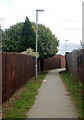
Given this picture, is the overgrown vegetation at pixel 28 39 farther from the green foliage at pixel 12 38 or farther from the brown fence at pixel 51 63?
the brown fence at pixel 51 63

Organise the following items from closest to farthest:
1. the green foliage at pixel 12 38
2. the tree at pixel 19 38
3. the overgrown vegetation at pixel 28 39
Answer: the tree at pixel 19 38 → the overgrown vegetation at pixel 28 39 → the green foliage at pixel 12 38

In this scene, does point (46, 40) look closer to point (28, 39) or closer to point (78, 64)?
point (28, 39)

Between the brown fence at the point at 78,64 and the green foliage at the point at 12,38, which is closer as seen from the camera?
the brown fence at the point at 78,64

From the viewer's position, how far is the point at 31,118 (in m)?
6.57

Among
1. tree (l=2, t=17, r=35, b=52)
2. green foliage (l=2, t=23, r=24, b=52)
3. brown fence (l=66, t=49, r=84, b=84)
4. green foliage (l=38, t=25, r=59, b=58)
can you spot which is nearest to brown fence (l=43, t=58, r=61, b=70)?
green foliage (l=2, t=23, r=24, b=52)

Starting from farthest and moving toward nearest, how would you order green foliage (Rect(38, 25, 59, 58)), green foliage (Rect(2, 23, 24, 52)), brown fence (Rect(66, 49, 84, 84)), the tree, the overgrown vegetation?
green foliage (Rect(2, 23, 24, 52)) < green foliage (Rect(38, 25, 59, 58)) < the overgrown vegetation < the tree < brown fence (Rect(66, 49, 84, 84))

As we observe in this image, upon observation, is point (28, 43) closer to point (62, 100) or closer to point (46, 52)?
point (46, 52)

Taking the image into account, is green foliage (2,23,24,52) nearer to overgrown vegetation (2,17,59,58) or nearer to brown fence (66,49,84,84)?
overgrown vegetation (2,17,59,58)

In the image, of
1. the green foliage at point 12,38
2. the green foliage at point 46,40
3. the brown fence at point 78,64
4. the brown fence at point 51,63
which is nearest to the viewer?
the brown fence at point 78,64

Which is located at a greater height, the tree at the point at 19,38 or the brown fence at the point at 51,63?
the tree at the point at 19,38

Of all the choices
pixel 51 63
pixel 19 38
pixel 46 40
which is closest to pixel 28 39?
pixel 46 40

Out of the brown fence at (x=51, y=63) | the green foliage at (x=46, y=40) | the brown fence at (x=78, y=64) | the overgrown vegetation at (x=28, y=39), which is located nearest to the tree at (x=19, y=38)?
the overgrown vegetation at (x=28, y=39)

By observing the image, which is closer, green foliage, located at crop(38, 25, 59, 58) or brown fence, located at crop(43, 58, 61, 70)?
green foliage, located at crop(38, 25, 59, 58)

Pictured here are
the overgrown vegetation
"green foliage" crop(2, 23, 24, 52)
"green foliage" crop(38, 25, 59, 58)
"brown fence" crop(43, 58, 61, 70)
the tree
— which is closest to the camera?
the tree
